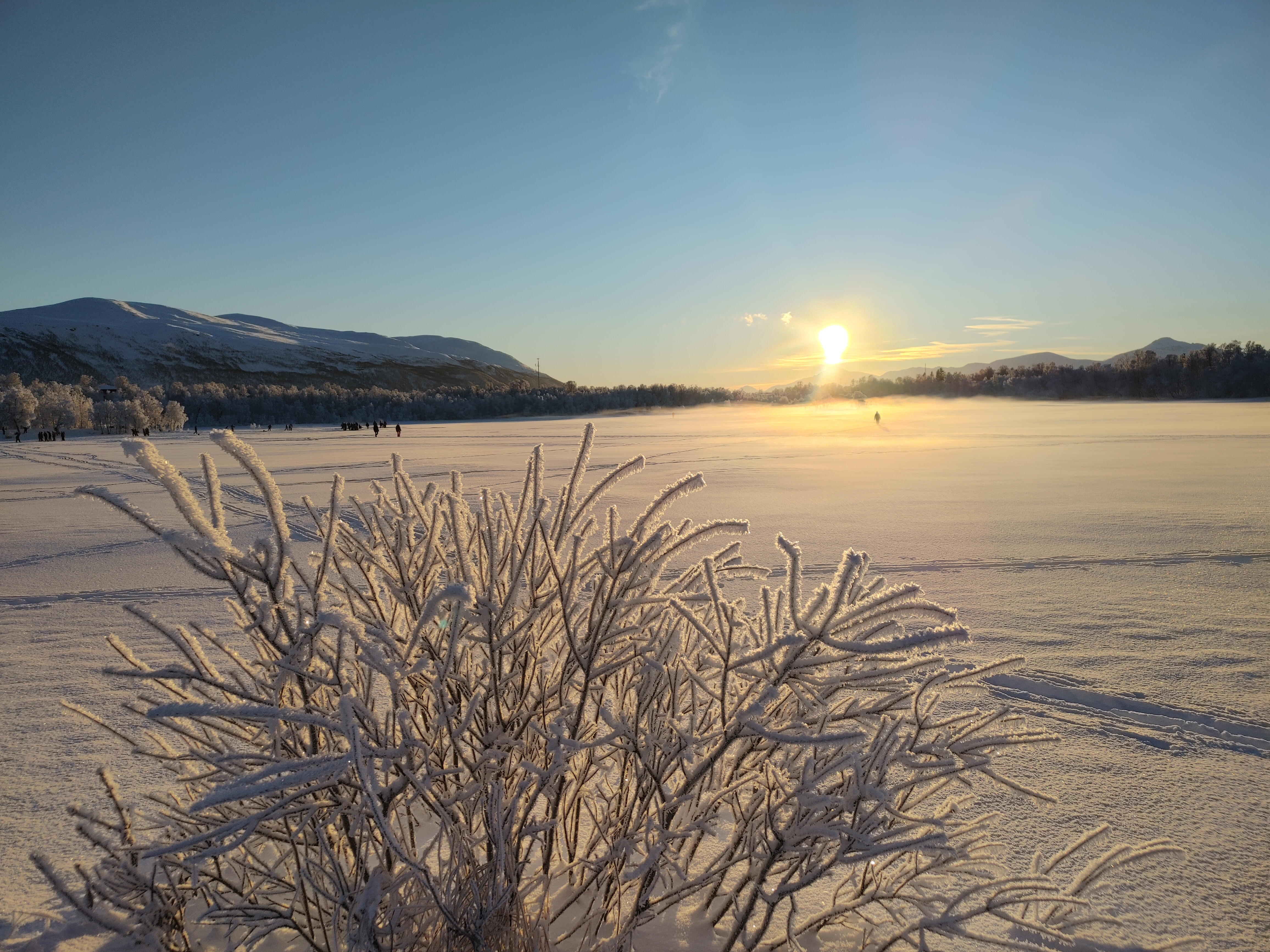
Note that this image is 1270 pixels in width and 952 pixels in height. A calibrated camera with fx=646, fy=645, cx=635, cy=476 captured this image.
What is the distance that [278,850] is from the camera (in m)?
1.93

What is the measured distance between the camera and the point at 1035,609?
16.8ft

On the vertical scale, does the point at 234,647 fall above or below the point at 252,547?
below

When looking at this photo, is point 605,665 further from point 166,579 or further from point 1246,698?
point 166,579

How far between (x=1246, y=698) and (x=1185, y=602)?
186 cm

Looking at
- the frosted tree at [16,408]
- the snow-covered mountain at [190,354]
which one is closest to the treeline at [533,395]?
the frosted tree at [16,408]

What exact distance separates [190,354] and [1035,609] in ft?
521

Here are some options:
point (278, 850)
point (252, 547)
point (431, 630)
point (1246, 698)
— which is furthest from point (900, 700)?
point (1246, 698)

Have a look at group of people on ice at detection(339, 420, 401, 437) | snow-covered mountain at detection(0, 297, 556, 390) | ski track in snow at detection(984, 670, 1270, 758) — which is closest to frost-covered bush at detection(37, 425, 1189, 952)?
ski track in snow at detection(984, 670, 1270, 758)

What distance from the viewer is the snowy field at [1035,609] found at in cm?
252

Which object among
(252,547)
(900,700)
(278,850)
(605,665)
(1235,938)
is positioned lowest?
(1235,938)

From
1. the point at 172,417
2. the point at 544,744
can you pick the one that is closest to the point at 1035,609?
the point at 544,744

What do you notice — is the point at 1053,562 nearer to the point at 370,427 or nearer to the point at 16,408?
the point at 370,427

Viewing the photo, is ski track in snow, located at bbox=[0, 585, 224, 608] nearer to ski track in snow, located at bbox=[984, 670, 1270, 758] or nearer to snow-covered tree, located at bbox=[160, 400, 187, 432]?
ski track in snow, located at bbox=[984, 670, 1270, 758]

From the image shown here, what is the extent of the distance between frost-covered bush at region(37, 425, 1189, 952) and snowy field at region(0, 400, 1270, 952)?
397 mm
